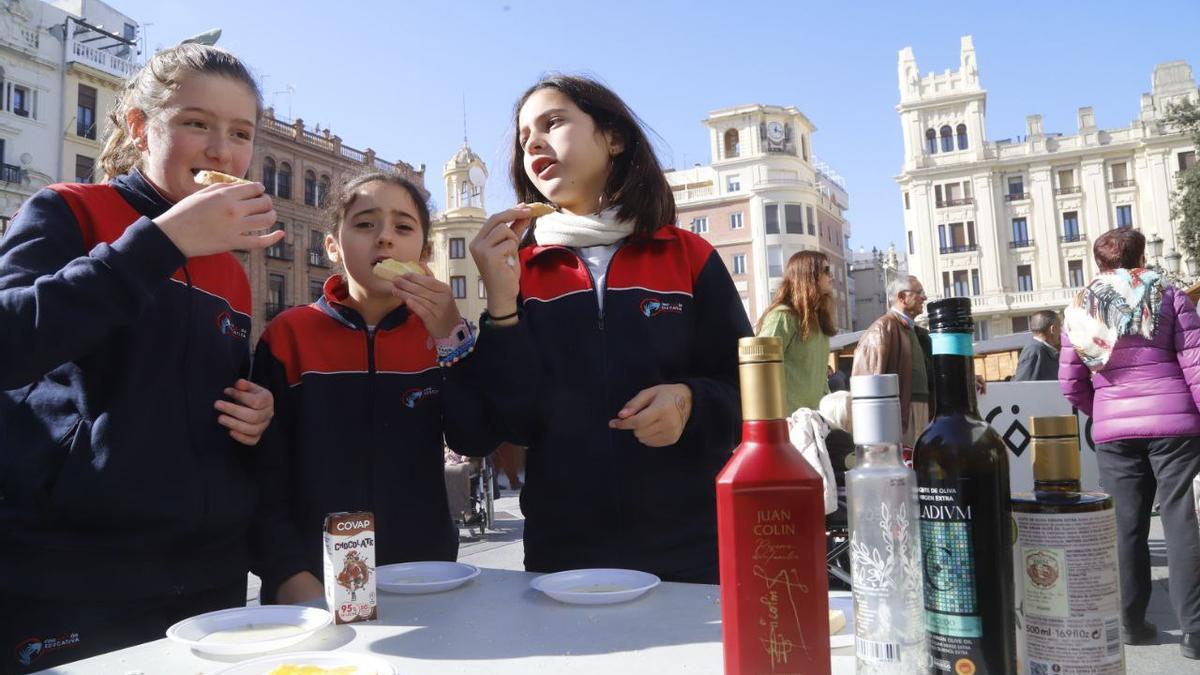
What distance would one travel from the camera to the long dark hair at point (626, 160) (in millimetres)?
2133

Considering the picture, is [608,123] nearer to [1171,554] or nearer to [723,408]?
[723,408]

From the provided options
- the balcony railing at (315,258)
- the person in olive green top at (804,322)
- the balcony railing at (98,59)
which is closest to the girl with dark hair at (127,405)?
the person in olive green top at (804,322)

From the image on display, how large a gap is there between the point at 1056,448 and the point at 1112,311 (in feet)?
12.2

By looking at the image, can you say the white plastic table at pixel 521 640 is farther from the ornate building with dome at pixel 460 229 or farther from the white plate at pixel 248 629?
the ornate building with dome at pixel 460 229

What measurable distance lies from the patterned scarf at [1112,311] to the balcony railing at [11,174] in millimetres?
29851

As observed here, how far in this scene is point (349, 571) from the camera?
1362 millimetres

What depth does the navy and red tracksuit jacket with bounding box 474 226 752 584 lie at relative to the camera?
6.11 feet

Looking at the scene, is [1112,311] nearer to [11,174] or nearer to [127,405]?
[127,405]

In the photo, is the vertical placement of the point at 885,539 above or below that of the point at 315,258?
below

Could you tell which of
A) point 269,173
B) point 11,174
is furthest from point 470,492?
point 269,173

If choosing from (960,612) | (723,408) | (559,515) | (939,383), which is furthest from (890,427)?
(559,515)

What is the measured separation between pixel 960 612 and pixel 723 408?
1046 millimetres

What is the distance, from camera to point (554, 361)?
199 cm

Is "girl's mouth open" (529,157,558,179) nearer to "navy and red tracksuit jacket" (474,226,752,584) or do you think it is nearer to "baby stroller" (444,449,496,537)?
"navy and red tracksuit jacket" (474,226,752,584)
